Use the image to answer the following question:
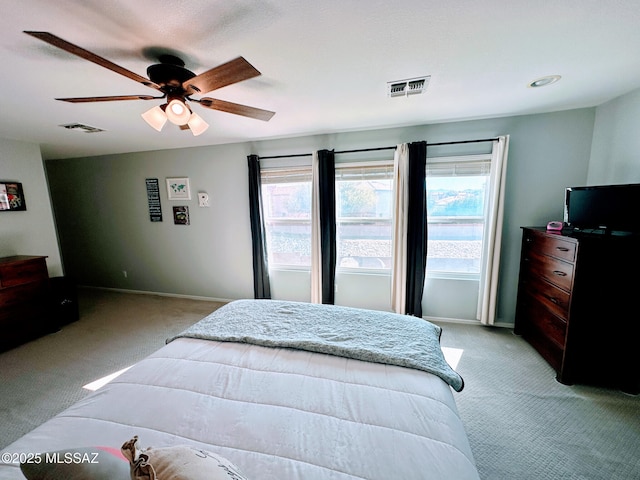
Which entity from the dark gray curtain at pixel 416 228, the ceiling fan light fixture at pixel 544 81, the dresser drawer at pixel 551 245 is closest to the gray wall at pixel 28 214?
the dark gray curtain at pixel 416 228

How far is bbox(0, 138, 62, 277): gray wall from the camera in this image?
296cm

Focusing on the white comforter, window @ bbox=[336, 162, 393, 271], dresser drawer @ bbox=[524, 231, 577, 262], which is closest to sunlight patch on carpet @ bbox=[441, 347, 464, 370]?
window @ bbox=[336, 162, 393, 271]

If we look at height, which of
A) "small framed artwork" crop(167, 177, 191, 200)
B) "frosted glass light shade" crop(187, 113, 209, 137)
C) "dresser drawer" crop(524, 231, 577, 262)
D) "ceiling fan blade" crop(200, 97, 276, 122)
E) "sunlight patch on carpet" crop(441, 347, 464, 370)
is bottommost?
"sunlight patch on carpet" crop(441, 347, 464, 370)

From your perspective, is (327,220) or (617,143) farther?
(327,220)

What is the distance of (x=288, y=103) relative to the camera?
2.20 metres

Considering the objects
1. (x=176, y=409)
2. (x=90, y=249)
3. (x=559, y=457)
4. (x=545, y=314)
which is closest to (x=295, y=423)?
(x=176, y=409)

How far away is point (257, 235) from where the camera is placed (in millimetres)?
3498

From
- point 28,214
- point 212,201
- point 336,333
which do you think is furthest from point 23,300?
point 336,333

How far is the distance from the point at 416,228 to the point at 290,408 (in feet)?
8.01

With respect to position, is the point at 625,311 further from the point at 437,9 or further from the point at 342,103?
the point at 342,103

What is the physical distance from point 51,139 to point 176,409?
4.01 metres

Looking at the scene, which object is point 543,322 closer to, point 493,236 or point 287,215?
point 493,236

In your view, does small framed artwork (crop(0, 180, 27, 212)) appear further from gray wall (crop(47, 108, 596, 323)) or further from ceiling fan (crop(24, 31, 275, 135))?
ceiling fan (crop(24, 31, 275, 135))

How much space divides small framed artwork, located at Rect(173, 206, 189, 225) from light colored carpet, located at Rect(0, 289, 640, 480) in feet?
5.08
